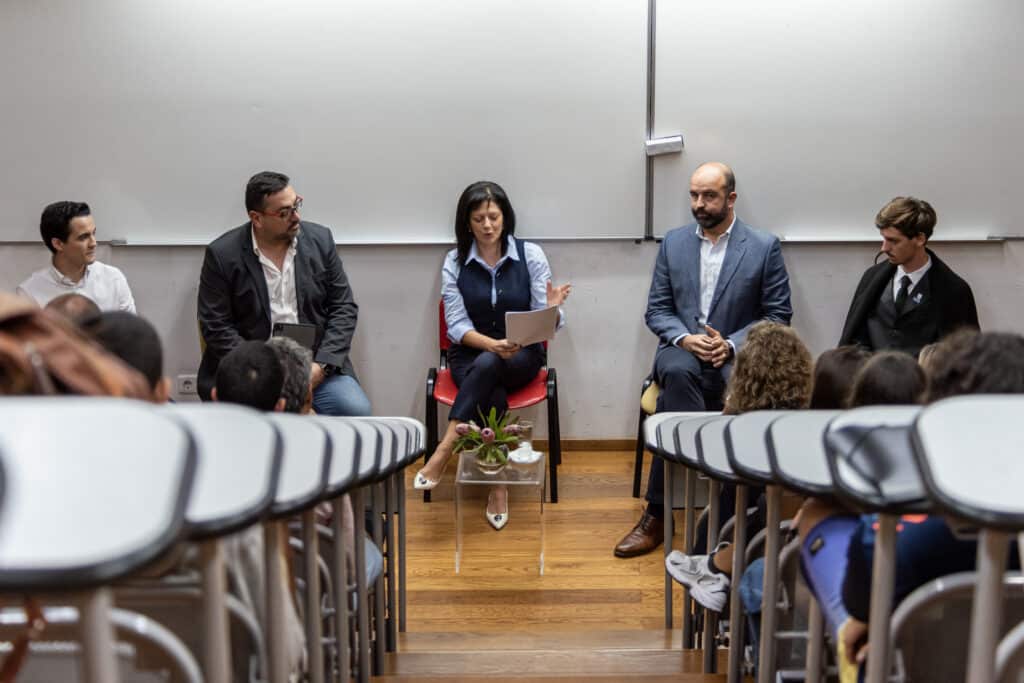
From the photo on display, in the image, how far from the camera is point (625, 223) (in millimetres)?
4266

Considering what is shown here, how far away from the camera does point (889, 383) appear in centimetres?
164

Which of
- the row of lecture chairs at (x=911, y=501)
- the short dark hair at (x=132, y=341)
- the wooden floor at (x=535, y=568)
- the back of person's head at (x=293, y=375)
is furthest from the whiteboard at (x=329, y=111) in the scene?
the short dark hair at (x=132, y=341)

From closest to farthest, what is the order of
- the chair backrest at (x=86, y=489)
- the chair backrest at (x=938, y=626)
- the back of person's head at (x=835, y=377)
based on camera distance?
the chair backrest at (x=86, y=489) → the chair backrest at (x=938, y=626) → the back of person's head at (x=835, y=377)

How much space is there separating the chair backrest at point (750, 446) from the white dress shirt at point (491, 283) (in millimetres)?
2283

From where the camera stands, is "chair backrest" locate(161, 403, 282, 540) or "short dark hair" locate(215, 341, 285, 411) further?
"short dark hair" locate(215, 341, 285, 411)

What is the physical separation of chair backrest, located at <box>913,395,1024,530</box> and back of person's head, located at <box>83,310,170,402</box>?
3.68 feet

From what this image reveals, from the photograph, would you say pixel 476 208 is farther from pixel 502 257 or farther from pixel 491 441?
pixel 491 441

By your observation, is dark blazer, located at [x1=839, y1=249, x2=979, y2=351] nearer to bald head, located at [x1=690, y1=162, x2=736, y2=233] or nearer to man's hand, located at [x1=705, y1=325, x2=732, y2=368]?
man's hand, located at [x1=705, y1=325, x2=732, y2=368]

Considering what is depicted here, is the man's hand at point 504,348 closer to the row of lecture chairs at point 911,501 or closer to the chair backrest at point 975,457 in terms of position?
the row of lecture chairs at point 911,501

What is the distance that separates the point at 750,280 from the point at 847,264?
27.8 inches

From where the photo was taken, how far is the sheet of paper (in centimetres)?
373

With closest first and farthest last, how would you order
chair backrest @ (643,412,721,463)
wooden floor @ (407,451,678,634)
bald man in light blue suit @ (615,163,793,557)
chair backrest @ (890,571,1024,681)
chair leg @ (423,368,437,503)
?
chair backrest @ (890,571,1024,681) → chair backrest @ (643,412,721,463) → wooden floor @ (407,451,678,634) → bald man in light blue suit @ (615,163,793,557) → chair leg @ (423,368,437,503)

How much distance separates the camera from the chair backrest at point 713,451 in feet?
6.19

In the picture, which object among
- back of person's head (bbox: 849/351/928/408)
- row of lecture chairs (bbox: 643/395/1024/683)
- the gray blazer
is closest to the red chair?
the gray blazer
